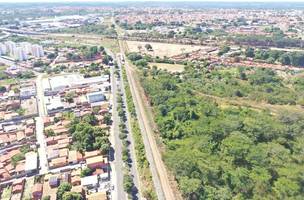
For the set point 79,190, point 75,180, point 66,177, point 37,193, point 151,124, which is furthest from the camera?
point 151,124

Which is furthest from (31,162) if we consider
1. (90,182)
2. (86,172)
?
(90,182)

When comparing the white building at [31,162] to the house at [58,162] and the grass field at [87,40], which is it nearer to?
the house at [58,162]

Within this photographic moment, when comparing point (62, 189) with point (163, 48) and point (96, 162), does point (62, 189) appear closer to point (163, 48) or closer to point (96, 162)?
point (96, 162)

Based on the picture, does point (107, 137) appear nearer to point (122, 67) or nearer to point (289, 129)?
point (289, 129)

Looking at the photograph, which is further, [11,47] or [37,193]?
[11,47]

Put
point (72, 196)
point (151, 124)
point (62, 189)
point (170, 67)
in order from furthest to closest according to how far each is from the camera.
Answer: point (170, 67) < point (151, 124) < point (62, 189) < point (72, 196)

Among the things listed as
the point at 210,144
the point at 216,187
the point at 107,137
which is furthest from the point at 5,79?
the point at 216,187

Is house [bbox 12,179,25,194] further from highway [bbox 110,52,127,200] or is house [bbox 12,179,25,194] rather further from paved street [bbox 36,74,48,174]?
highway [bbox 110,52,127,200]

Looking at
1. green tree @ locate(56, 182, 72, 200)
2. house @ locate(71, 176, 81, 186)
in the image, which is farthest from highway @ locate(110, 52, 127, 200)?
green tree @ locate(56, 182, 72, 200)
